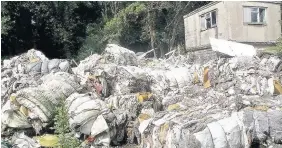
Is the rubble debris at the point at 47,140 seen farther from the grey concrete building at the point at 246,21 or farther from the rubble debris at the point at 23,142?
the grey concrete building at the point at 246,21

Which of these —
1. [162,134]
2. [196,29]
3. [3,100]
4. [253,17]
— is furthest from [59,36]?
[162,134]

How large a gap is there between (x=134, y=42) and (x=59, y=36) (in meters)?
4.00

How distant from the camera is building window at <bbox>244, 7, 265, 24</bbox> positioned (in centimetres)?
1380

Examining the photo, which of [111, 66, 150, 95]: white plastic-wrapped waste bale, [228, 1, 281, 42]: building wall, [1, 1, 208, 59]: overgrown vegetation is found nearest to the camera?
[111, 66, 150, 95]: white plastic-wrapped waste bale

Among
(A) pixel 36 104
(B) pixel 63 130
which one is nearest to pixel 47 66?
(A) pixel 36 104

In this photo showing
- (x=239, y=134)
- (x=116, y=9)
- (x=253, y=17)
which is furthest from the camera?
(x=116, y=9)

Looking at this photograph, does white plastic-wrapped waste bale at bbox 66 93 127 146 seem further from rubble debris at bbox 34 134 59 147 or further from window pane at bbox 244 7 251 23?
window pane at bbox 244 7 251 23

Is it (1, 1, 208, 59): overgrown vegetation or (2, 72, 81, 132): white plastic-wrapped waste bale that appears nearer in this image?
(2, 72, 81, 132): white plastic-wrapped waste bale

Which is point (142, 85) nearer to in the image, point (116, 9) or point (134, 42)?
point (134, 42)

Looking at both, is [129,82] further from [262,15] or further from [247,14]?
[262,15]

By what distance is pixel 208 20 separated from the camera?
14.7 metres

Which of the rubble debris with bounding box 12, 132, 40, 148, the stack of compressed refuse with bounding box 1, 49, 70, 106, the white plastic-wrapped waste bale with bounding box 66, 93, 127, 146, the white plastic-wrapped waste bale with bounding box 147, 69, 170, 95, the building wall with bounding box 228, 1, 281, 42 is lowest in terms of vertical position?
the rubble debris with bounding box 12, 132, 40, 148

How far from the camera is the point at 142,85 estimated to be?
8625mm

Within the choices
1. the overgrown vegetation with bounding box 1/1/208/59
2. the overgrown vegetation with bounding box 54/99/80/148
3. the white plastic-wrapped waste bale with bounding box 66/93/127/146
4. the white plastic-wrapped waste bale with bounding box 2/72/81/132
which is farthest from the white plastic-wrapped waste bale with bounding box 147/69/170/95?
the overgrown vegetation with bounding box 1/1/208/59
